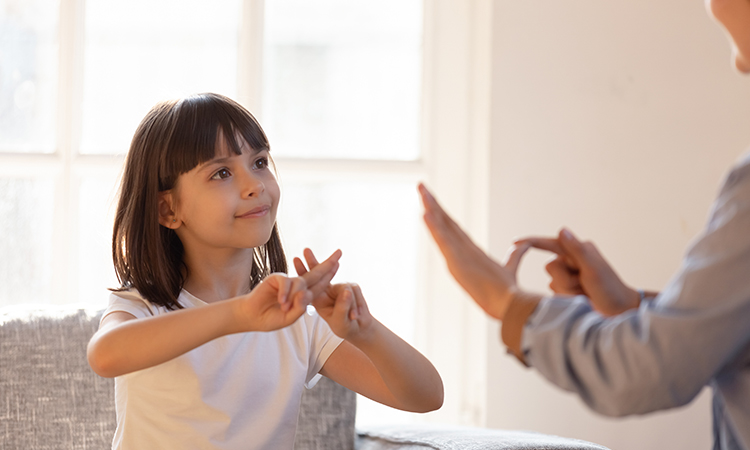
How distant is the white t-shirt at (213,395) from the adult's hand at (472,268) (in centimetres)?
55

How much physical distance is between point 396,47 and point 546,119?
A: 50cm

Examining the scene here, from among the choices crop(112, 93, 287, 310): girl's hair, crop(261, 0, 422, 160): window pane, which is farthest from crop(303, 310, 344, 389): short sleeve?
crop(261, 0, 422, 160): window pane

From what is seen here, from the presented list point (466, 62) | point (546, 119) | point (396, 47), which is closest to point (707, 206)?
point (546, 119)

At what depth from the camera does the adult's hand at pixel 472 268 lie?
2.50 ft

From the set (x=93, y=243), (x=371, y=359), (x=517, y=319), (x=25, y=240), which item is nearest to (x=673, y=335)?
(x=517, y=319)

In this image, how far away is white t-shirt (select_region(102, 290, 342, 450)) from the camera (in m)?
1.15

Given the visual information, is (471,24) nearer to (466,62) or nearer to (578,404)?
(466,62)

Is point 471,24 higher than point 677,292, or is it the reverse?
point 471,24

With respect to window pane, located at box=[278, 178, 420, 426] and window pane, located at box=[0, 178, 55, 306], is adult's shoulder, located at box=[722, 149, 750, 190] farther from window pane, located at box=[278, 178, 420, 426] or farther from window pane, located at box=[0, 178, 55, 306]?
window pane, located at box=[0, 178, 55, 306]

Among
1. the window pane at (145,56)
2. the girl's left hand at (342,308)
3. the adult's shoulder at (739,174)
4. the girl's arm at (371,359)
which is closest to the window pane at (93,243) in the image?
the window pane at (145,56)

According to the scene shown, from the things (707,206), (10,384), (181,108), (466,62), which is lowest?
(10,384)

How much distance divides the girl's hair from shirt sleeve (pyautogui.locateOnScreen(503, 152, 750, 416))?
28.0 inches

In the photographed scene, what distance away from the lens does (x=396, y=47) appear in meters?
1.96

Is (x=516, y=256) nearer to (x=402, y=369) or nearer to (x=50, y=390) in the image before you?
(x=402, y=369)
